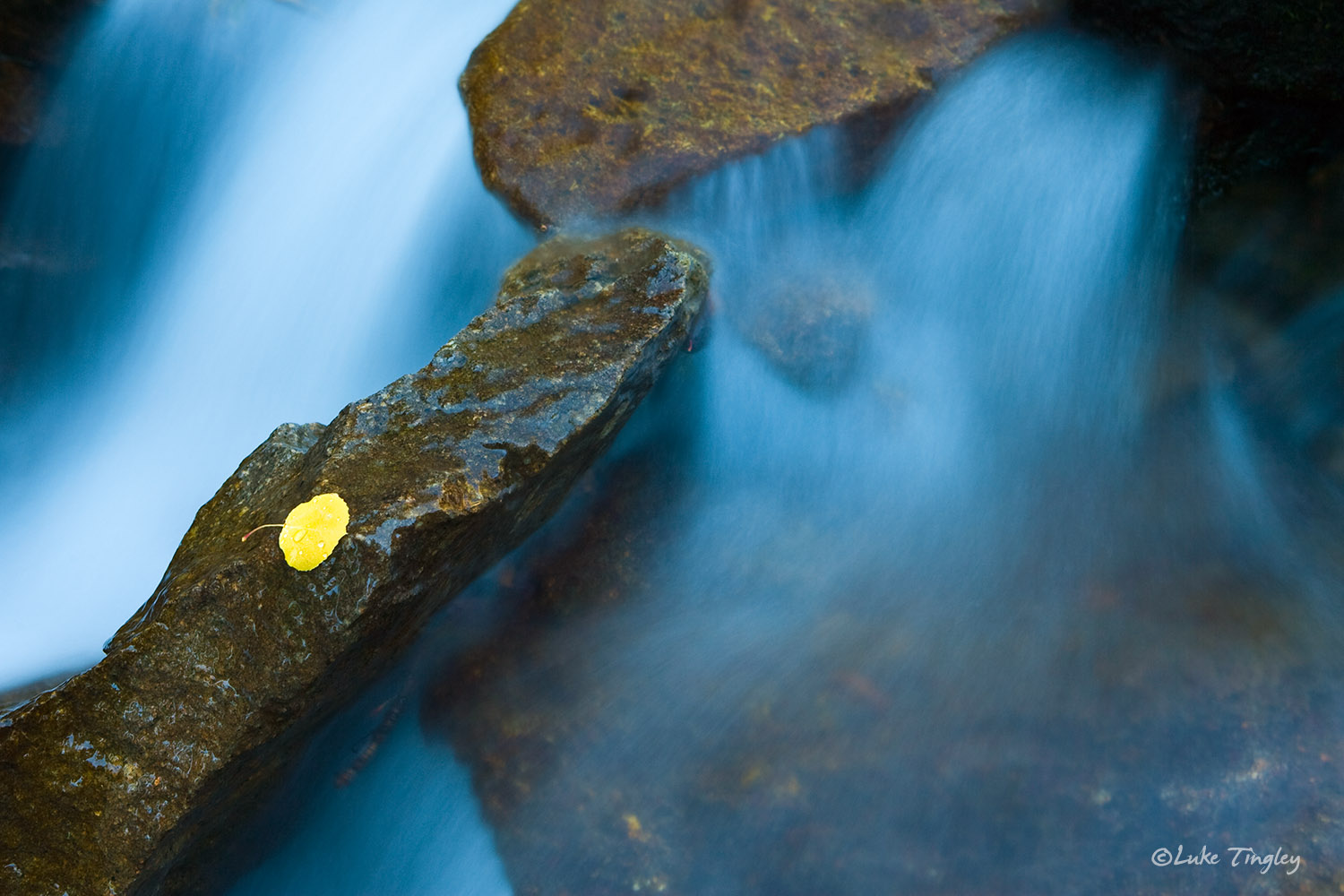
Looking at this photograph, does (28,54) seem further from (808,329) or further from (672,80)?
(808,329)

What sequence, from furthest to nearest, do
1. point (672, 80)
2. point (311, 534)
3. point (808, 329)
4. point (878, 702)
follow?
point (672, 80), point (808, 329), point (878, 702), point (311, 534)

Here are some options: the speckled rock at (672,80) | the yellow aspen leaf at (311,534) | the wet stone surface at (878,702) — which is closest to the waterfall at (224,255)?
the speckled rock at (672,80)

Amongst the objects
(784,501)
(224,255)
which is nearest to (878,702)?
(784,501)

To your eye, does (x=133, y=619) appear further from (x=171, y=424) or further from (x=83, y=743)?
(x=171, y=424)

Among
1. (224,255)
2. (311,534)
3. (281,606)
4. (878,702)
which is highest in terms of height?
(224,255)

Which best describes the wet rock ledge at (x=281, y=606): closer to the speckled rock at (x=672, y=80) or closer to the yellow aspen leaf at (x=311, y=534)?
the yellow aspen leaf at (x=311, y=534)

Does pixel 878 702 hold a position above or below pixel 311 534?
below

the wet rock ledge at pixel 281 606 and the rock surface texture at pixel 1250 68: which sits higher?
the wet rock ledge at pixel 281 606

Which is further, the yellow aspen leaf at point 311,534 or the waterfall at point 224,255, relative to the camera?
the waterfall at point 224,255
